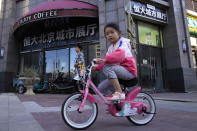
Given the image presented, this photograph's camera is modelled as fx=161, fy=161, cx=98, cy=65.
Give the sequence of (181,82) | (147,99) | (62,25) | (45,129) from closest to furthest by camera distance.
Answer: (45,129)
(147,99)
(181,82)
(62,25)

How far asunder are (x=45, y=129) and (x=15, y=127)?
0.48 meters

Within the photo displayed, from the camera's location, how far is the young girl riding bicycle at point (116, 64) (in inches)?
90.9

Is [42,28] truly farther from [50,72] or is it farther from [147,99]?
[147,99]

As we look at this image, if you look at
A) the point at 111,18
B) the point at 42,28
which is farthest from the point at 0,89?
the point at 111,18

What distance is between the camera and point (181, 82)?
10492 millimetres

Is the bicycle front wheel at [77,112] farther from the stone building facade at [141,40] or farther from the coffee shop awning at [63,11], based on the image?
the coffee shop awning at [63,11]

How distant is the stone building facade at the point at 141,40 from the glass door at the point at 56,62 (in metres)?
0.07

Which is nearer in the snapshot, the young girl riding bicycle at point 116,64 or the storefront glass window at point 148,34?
the young girl riding bicycle at point 116,64

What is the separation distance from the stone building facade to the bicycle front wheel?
22.4ft

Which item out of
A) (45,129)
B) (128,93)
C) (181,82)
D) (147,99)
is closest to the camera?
(45,129)

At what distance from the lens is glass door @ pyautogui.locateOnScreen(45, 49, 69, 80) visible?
1108 centimetres

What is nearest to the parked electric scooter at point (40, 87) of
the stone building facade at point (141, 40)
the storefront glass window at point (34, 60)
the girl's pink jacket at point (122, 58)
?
the stone building facade at point (141, 40)

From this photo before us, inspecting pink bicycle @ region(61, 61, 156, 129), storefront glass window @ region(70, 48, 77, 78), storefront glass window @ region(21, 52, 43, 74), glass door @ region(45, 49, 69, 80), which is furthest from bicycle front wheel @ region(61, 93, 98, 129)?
storefront glass window @ region(21, 52, 43, 74)

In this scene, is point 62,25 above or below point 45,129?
above
